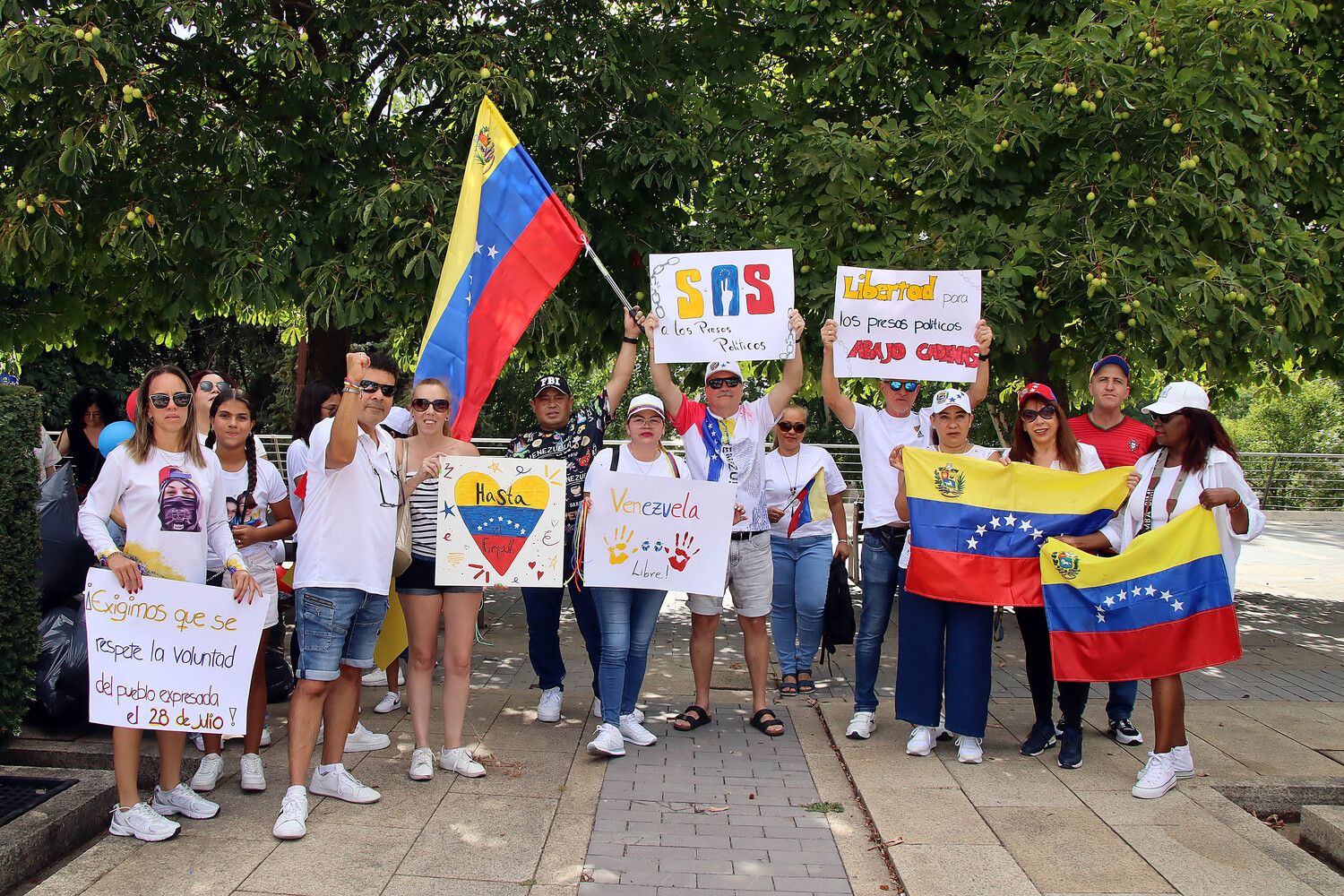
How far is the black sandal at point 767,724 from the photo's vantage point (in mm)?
6180

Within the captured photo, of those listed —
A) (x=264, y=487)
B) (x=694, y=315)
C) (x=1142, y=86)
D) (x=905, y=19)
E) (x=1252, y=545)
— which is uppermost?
(x=905, y=19)

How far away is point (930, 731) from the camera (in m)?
5.95

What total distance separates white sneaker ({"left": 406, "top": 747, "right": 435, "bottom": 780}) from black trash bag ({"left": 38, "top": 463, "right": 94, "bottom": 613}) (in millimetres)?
1935

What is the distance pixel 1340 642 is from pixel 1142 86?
523 centimetres

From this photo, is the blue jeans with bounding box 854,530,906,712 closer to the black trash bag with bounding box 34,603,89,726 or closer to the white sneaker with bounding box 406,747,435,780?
the white sneaker with bounding box 406,747,435,780

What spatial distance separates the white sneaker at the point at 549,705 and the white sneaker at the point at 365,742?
3.06ft

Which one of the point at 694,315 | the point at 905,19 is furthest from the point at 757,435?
the point at 905,19

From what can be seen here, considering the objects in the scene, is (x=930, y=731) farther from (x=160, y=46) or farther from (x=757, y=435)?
(x=160, y=46)

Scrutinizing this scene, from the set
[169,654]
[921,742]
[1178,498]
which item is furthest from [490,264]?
[1178,498]

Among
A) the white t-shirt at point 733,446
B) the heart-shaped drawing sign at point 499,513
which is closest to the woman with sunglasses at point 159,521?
the heart-shaped drawing sign at point 499,513

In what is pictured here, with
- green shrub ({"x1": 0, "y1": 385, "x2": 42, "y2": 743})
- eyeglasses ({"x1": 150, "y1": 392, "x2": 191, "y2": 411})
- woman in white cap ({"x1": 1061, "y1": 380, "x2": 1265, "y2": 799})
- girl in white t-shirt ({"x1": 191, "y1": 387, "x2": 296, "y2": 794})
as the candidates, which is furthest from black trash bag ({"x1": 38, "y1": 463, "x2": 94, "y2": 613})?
woman in white cap ({"x1": 1061, "y1": 380, "x2": 1265, "y2": 799})

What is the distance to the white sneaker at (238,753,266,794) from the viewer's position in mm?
5047

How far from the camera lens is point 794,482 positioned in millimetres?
7414

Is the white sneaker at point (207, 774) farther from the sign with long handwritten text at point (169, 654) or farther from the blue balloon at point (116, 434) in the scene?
the blue balloon at point (116, 434)
